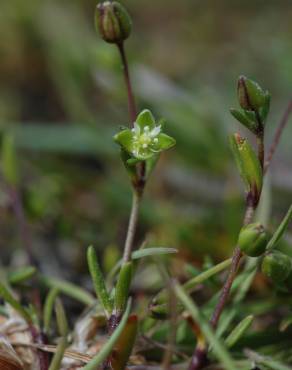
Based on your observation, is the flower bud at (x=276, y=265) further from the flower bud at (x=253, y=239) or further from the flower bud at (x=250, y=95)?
the flower bud at (x=250, y=95)

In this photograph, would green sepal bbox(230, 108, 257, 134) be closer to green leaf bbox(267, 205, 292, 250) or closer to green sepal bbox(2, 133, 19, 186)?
green leaf bbox(267, 205, 292, 250)

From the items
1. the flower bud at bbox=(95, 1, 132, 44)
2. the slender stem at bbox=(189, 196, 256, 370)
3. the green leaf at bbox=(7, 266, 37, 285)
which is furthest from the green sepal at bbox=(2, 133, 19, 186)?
the slender stem at bbox=(189, 196, 256, 370)

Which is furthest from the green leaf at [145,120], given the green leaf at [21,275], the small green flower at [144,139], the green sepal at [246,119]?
the green leaf at [21,275]

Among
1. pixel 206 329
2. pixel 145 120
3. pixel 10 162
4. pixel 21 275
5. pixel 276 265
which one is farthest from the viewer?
pixel 10 162

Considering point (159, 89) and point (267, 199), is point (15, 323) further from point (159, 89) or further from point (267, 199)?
point (159, 89)

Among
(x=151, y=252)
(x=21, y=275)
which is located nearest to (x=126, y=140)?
(x=151, y=252)

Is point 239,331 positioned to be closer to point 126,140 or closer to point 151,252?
point 151,252
